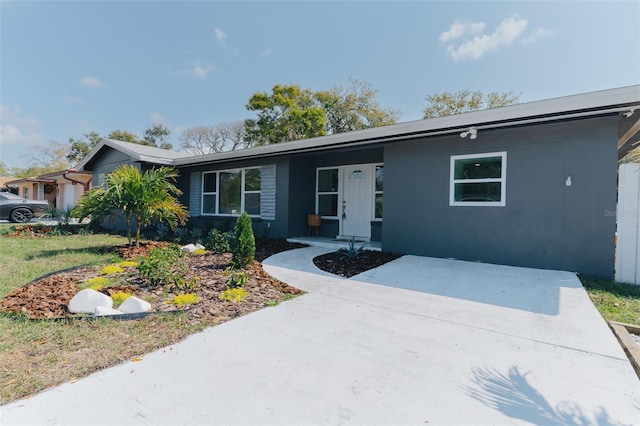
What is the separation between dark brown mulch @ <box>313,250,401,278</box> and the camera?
5836mm

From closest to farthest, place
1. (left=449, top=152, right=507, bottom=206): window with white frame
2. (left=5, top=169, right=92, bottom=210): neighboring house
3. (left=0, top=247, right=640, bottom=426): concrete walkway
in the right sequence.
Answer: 1. (left=0, top=247, right=640, bottom=426): concrete walkway
2. (left=449, top=152, right=507, bottom=206): window with white frame
3. (left=5, top=169, right=92, bottom=210): neighboring house

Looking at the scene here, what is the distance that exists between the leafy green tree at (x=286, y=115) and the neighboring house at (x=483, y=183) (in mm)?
14049

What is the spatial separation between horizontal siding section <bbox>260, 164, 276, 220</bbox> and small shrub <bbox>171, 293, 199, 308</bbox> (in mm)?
5732

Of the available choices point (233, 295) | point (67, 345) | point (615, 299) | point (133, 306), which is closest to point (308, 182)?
point (233, 295)

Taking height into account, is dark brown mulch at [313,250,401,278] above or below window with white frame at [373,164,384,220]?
below

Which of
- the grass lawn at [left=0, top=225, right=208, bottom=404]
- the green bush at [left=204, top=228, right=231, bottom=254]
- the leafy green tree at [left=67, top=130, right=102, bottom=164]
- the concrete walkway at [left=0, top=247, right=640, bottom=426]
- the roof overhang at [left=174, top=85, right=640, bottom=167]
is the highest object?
the leafy green tree at [left=67, top=130, right=102, bottom=164]

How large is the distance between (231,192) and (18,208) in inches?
464

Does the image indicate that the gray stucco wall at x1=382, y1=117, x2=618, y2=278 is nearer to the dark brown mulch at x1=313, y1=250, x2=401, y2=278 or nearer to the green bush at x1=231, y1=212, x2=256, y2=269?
the dark brown mulch at x1=313, y1=250, x2=401, y2=278

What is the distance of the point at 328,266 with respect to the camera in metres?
6.12

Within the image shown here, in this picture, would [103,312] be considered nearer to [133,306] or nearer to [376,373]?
[133,306]

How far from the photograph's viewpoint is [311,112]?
22875 millimetres

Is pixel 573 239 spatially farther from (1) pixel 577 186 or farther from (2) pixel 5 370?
(2) pixel 5 370

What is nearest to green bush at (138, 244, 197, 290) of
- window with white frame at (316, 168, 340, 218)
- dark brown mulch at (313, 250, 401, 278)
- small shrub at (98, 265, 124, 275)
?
small shrub at (98, 265, 124, 275)

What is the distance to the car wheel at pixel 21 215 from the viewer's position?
14.7m
